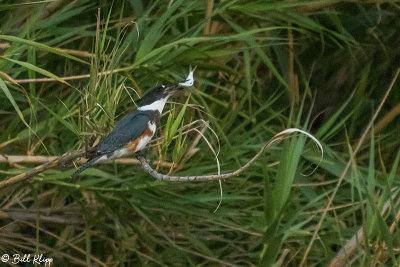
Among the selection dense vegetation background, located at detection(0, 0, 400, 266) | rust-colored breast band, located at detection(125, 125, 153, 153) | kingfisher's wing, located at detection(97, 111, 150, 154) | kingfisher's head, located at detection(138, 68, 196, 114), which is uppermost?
kingfisher's head, located at detection(138, 68, 196, 114)

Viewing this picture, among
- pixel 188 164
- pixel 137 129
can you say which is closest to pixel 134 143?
pixel 137 129

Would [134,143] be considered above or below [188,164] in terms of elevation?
above

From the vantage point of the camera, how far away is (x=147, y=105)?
1192mm

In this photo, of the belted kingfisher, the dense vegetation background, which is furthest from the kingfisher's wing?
the dense vegetation background

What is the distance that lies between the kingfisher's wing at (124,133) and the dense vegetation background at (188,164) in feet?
1.45

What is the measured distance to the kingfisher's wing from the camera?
1.12 m

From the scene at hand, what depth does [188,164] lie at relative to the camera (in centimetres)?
186

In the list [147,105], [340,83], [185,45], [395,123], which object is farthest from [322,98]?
[147,105]

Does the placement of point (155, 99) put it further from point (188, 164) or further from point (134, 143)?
point (188, 164)

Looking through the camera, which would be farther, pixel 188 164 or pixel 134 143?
pixel 188 164

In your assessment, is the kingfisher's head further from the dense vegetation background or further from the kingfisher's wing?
the dense vegetation background

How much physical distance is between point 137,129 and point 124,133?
42 mm

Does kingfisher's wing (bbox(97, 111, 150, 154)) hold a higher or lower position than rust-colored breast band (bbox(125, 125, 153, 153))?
higher

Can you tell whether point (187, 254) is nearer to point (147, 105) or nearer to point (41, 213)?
point (41, 213)
